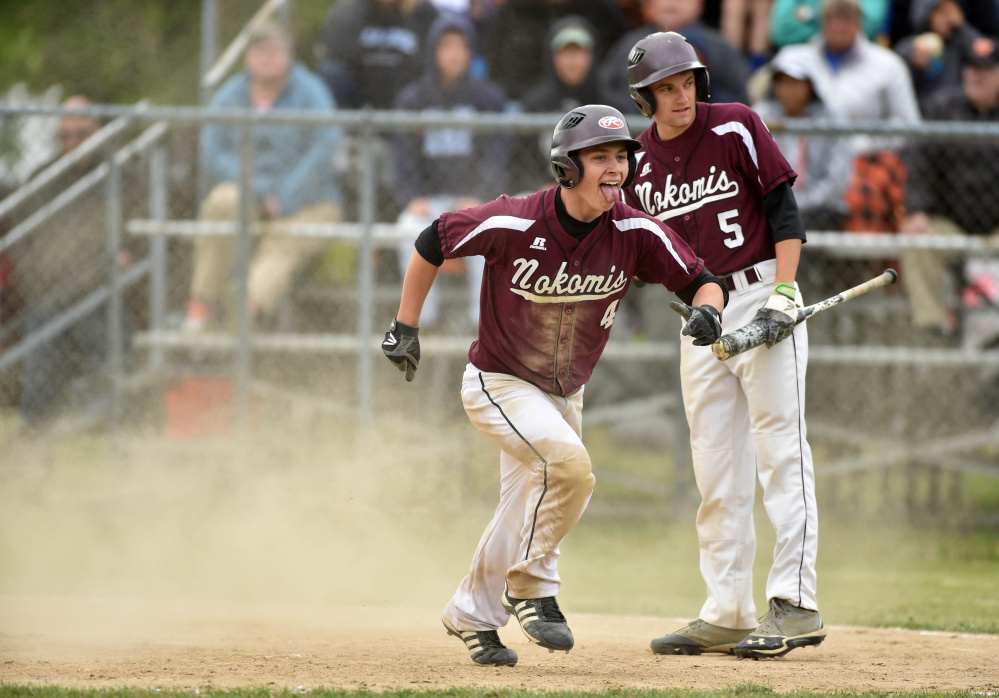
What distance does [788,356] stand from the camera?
189 inches

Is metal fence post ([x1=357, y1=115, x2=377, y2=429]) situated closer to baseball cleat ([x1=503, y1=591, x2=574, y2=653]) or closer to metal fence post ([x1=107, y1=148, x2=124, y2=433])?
metal fence post ([x1=107, y1=148, x2=124, y2=433])

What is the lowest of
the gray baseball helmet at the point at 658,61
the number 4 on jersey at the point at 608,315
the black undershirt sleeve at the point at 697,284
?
the number 4 on jersey at the point at 608,315

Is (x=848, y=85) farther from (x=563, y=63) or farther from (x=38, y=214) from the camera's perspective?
(x=38, y=214)

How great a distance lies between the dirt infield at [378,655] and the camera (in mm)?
4219

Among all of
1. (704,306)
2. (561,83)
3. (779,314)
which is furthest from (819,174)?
(704,306)

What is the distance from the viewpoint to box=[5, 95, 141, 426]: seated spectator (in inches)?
317

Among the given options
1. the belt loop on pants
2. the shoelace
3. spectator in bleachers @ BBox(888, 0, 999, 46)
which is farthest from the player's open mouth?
spectator in bleachers @ BBox(888, 0, 999, 46)

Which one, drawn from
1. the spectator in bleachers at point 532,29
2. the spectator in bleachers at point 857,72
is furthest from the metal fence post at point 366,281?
the spectator in bleachers at point 857,72

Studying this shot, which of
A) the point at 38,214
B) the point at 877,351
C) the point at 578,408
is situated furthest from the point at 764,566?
the point at 38,214

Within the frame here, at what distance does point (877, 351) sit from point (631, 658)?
12.8 ft

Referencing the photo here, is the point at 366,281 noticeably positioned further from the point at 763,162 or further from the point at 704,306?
the point at 704,306

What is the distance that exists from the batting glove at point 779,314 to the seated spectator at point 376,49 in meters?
5.21

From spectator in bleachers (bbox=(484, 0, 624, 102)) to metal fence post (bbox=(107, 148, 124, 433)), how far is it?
3.14 m

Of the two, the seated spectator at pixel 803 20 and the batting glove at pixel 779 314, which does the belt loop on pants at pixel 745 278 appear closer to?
the batting glove at pixel 779 314
